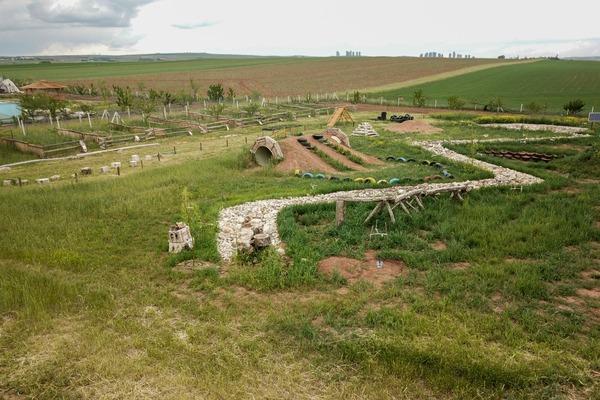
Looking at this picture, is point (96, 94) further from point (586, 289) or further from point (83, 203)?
point (586, 289)

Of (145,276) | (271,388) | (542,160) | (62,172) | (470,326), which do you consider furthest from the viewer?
(62,172)

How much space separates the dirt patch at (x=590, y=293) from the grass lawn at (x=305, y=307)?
0.22 ft

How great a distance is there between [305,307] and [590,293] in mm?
6436

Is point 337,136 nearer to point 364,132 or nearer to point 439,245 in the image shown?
point 364,132

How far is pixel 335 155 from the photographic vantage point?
76.3 ft

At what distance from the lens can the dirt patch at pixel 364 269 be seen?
10.1 meters

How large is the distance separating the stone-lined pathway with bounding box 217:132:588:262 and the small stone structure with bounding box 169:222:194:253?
3.20ft

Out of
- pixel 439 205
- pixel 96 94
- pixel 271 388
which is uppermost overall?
pixel 96 94

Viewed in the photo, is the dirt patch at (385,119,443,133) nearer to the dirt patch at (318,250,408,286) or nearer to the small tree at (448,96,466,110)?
the small tree at (448,96,466,110)

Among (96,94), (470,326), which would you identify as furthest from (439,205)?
(96,94)

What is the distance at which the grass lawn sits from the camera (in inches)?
268

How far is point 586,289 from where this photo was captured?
927 cm

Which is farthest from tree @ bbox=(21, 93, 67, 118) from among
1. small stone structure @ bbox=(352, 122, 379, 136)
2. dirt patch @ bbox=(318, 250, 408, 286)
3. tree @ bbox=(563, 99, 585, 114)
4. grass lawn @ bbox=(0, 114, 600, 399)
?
tree @ bbox=(563, 99, 585, 114)

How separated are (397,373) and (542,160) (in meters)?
19.1
